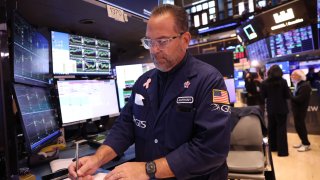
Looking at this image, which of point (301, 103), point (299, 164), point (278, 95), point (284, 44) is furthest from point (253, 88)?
point (299, 164)

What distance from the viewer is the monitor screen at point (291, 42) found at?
6.21m

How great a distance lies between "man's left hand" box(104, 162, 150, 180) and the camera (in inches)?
40.4

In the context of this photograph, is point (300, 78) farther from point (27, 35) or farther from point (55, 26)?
point (27, 35)

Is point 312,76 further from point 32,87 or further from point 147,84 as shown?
point 32,87

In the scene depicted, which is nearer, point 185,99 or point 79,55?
point 185,99

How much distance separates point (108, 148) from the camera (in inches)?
52.8

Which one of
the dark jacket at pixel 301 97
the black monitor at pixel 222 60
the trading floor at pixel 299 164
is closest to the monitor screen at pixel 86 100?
the black monitor at pixel 222 60

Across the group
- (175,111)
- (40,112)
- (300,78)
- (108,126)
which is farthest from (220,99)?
(300,78)

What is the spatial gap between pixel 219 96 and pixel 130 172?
0.47m

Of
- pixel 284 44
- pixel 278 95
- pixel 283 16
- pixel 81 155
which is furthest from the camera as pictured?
pixel 284 44

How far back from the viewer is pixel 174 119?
120cm

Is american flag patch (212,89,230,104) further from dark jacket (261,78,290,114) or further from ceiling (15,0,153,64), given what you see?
dark jacket (261,78,290,114)

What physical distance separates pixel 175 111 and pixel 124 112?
15.1 inches

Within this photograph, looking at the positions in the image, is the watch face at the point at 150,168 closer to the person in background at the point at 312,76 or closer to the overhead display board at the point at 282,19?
the overhead display board at the point at 282,19
